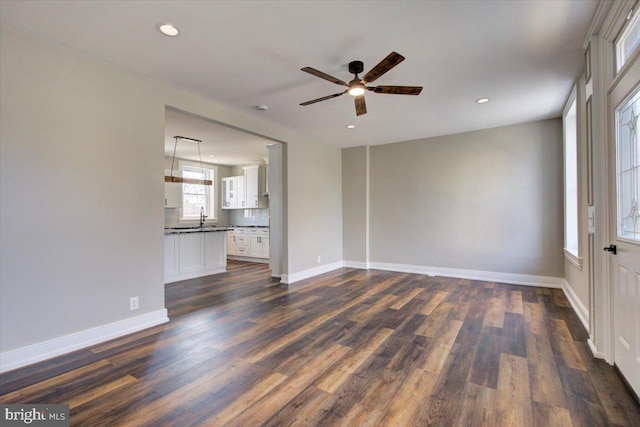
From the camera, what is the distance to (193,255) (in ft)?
18.9

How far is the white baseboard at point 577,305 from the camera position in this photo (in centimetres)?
313

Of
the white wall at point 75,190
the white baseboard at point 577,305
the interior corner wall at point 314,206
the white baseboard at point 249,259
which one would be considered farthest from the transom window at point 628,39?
the white baseboard at point 249,259

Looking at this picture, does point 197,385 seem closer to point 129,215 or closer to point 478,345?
point 129,215

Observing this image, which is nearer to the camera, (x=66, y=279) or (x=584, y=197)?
(x=66, y=279)

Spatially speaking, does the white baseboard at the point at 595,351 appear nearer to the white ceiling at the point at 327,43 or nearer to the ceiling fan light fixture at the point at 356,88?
the white ceiling at the point at 327,43

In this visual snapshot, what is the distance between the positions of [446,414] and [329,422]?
71 centimetres

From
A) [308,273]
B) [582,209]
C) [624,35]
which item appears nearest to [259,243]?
[308,273]

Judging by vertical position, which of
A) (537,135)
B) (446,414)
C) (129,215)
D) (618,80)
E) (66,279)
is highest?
(537,135)

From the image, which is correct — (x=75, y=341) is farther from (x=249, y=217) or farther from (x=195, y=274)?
(x=249, y=217)

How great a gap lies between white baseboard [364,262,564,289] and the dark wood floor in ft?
3.74

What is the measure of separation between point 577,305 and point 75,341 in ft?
17.5

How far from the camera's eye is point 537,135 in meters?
4.89

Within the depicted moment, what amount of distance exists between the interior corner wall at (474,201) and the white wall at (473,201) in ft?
0.04

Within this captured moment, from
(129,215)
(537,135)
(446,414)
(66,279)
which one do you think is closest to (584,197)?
A: (537,135)
